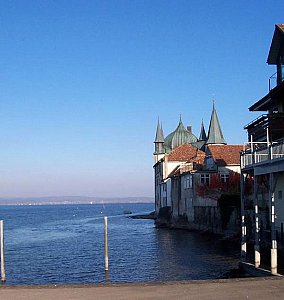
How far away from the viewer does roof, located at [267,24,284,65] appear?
34.3 meters

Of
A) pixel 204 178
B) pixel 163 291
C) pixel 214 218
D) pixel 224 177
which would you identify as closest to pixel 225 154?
pixel 224 177

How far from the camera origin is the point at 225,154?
79.4m

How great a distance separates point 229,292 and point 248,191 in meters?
39.6

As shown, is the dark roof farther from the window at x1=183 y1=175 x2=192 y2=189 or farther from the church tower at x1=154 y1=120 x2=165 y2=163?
the church tower at x1=154 y1=120 x2=165 y2=163

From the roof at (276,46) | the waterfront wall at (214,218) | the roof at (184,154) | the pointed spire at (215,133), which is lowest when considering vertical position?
the waterfront wall at (214,218)

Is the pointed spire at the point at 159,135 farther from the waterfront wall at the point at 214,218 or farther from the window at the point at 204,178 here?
the window at the point at 204,178

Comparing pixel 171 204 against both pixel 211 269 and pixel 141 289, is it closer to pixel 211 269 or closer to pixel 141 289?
pixel 211 269

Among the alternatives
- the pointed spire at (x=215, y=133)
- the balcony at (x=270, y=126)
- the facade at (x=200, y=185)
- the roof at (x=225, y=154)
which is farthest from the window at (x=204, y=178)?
the balcony at (x=270, y=126)

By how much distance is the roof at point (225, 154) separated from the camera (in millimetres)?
77375

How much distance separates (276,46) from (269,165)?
42.5 feet

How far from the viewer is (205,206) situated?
222 ft

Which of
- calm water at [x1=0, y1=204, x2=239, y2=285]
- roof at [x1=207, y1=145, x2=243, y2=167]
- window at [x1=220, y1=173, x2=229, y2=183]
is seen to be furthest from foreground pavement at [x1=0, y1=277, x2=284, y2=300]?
roof at [x1=207, y1=145, x2=243, y2=167]

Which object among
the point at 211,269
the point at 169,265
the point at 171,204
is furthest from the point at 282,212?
the point at 171,204

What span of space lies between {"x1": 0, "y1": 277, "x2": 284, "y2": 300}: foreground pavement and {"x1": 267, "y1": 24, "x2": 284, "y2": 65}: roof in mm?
21184
